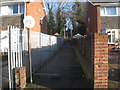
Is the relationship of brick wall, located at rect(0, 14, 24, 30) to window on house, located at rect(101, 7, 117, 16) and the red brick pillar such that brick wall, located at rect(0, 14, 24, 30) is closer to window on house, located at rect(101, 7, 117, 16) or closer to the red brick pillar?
window on house, located at rect(101, 7, 117, 16)

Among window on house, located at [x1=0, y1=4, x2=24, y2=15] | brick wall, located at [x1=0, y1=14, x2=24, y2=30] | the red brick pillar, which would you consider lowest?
the red brick pillar

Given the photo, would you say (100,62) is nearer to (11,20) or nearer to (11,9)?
(11,20)

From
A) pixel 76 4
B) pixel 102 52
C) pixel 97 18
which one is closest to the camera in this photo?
pixel 102 52

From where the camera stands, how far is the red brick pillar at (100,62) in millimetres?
4496

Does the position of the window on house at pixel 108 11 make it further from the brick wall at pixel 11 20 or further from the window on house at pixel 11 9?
the window on house at pixel 11 9

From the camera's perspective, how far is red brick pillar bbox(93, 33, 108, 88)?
4.50 meters

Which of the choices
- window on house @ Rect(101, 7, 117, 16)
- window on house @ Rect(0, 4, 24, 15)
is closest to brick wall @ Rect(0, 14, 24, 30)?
window on house @ Rect(0, 4, 24, 15)

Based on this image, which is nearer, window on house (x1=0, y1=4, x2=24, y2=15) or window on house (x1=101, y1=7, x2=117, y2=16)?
window on house (x1=0, y1=4, x2=24, y2=15)

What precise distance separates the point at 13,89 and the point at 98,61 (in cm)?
282

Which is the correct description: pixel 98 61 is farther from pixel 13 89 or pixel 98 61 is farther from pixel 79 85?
pixel 13 89

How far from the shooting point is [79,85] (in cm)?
553

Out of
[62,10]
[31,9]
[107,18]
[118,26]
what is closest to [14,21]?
[31,9]

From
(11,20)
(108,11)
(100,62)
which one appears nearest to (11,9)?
(11,20)

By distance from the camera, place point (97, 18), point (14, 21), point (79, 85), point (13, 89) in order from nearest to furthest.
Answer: point (13, 89)
point (79, 85)
point (14, 21)
point (97, 18)
